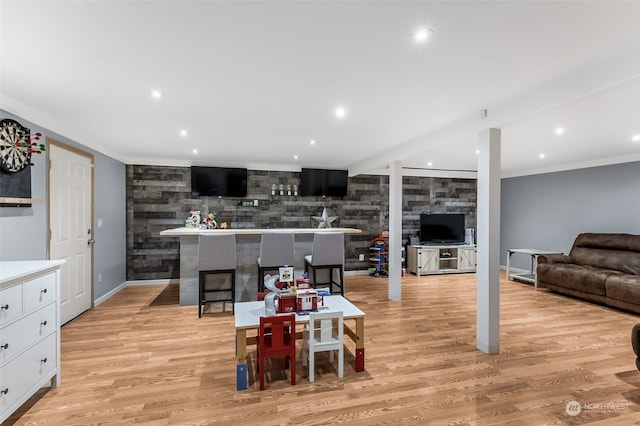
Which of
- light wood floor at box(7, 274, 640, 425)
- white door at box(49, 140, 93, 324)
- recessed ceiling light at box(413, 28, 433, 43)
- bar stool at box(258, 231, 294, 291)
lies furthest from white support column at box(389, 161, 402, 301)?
white door at box(49, 140, 93, 324)

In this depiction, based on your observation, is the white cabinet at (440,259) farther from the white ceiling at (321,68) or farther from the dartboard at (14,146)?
the dartboard at (14,146)

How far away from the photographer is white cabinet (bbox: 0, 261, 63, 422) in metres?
1.86

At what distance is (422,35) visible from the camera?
172 cm

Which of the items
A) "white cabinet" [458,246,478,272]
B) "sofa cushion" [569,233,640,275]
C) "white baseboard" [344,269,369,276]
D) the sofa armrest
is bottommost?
"white baseboard" [344,269,369,276]

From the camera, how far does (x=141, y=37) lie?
5.75 feet

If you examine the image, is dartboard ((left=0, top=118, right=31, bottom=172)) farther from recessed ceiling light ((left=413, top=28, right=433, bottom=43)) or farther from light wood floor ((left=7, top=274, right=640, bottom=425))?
recessed ceiling light ((left=413, top=28, right=433, bottom=43))

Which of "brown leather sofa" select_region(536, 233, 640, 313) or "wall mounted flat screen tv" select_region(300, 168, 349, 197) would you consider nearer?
"brown leather sofa" select_region(536, 233, 640, 313)

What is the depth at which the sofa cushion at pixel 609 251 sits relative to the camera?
4.61 metres

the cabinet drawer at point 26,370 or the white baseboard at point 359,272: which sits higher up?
the cabinet drawer at point 26,370

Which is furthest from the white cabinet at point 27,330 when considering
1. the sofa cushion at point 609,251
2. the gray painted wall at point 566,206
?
the gray painted wall at point 566,206

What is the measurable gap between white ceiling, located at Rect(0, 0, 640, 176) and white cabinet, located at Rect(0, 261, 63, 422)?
4.82 feet

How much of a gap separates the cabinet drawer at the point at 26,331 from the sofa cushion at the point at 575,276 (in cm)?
654

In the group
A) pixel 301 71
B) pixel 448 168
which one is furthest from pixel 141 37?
pixel 448 168

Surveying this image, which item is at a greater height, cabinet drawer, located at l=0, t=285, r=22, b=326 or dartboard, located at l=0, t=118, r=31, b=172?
dartboard, located at l=0, t=118, r=31, b=172
